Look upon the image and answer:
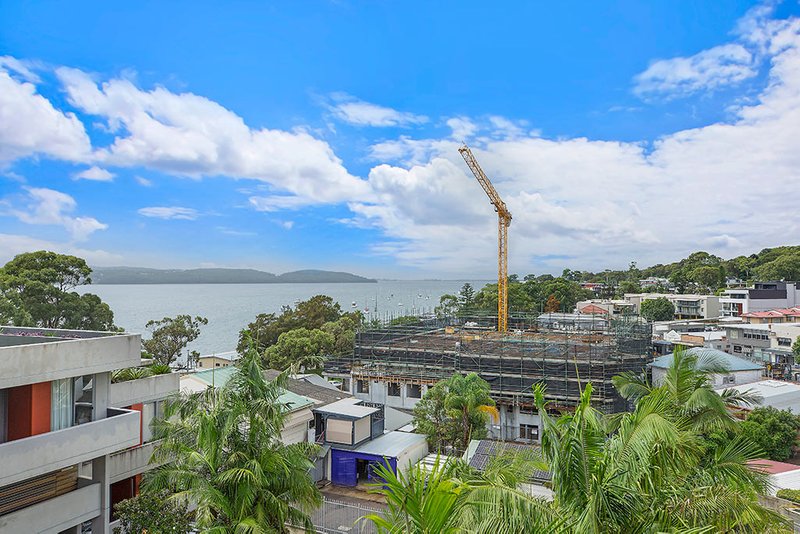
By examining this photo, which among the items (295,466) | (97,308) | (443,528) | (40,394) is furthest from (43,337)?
(97,308)

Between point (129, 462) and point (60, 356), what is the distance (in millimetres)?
4181

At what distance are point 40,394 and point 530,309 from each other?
248 feet

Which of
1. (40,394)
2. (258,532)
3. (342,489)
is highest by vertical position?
(40,394)

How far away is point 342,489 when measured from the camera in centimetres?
1995

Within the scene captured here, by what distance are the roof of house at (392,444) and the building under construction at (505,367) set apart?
714cm

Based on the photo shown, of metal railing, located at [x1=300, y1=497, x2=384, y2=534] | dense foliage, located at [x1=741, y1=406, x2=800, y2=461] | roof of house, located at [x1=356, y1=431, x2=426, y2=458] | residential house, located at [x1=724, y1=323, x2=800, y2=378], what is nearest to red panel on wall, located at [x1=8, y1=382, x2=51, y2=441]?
metal railing, located at [x1=300, y1=497, x2=384, y2=534]

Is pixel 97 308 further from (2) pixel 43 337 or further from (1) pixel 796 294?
(1) pixel 796 294

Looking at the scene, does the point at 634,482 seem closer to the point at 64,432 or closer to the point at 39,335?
the point at 64,432

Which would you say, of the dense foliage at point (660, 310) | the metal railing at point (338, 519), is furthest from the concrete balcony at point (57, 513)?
the dense foliage at point (660, 310)

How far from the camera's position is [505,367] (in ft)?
102

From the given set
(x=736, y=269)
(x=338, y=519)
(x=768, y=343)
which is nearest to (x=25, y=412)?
(x=338, y=519)

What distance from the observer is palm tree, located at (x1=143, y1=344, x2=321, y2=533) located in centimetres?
922

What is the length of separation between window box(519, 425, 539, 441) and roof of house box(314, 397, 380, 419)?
10.7 metres

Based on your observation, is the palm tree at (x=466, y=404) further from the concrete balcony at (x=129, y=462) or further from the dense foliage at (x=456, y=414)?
the concrete balcony at (x=129, y=462)
